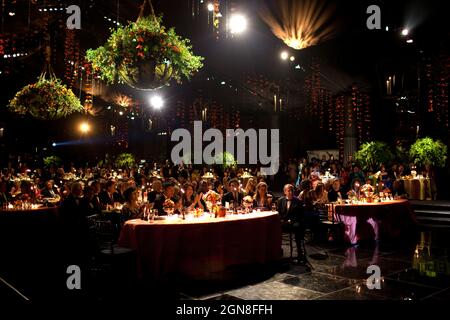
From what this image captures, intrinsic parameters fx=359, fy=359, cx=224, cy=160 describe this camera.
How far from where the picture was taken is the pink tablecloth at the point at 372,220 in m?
7.05

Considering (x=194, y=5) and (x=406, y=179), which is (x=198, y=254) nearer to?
(x=194, y=5)

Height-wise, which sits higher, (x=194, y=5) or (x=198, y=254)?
(x=194, y=5)

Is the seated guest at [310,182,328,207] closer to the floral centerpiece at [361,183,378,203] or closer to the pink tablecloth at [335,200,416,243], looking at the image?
the pink tablecloth at [335,200,416,243]

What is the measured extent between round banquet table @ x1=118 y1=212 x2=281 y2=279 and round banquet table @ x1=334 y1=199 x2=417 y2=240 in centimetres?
257

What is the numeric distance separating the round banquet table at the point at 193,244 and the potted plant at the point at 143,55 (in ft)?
6.07

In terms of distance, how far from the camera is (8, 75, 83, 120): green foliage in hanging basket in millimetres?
6503

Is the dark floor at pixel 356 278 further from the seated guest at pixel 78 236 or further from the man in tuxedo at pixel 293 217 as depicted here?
the seated guest at pixel 78 236

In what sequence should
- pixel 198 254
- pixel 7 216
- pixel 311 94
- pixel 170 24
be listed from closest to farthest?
1. pixel 198 254
2. pixel 7 216
3. pixel 170 24
4. pixel 311 94

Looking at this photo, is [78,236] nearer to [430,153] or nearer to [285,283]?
[285,283]

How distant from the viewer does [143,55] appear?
394cm

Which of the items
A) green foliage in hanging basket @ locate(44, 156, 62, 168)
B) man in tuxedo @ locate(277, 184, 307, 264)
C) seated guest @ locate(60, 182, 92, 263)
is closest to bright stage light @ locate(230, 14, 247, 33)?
man in tuxedo @ locate(277, 184, 307, 264)

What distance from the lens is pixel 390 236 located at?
745cm
